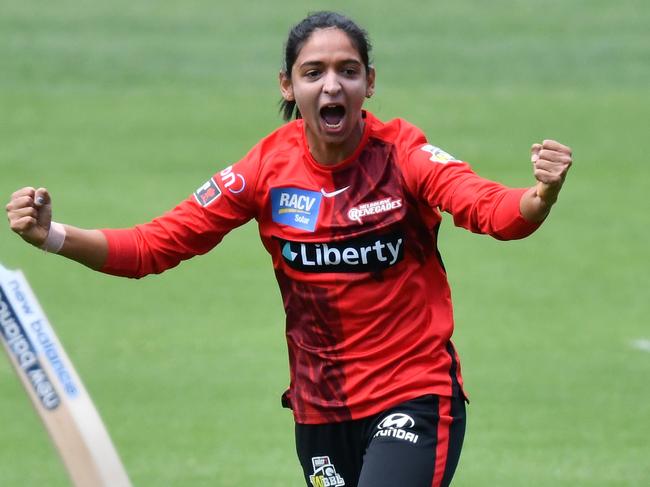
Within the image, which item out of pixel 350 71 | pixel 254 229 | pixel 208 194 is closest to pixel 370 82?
pixel 350 71

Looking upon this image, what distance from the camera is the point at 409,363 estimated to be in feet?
19.0

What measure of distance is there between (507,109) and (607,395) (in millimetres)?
8388

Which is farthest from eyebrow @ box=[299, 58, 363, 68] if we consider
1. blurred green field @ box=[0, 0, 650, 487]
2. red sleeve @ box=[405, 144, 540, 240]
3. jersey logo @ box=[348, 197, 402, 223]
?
blurred green field @ box=[0, 0, 650, 487]

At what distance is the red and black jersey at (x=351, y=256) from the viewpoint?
578 centimetres

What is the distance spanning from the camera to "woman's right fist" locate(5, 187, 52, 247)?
564 centimetres

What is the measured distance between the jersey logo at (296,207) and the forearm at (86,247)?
648 millimetres

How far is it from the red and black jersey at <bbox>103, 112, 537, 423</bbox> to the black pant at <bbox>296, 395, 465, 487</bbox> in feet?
0.18

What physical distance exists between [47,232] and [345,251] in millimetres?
1073

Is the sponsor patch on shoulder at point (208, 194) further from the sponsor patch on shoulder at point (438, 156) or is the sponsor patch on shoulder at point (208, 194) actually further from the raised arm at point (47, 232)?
Result: the sponsor patch on shoulder at point (438, 156)

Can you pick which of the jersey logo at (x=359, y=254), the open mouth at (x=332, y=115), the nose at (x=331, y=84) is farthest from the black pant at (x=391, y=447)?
the nose at (x=331, y=84)

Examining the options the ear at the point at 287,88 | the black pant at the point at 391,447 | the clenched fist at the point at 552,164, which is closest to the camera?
the clenched fist at the point at 552,164

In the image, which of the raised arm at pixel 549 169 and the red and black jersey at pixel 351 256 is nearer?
the raised arm at pixel 549 169

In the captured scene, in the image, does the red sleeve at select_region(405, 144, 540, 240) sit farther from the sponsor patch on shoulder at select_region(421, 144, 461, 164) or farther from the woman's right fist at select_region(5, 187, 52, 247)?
the woman's right fist at select_region(5, 187, 52, 247)

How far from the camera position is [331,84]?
18.9ft
